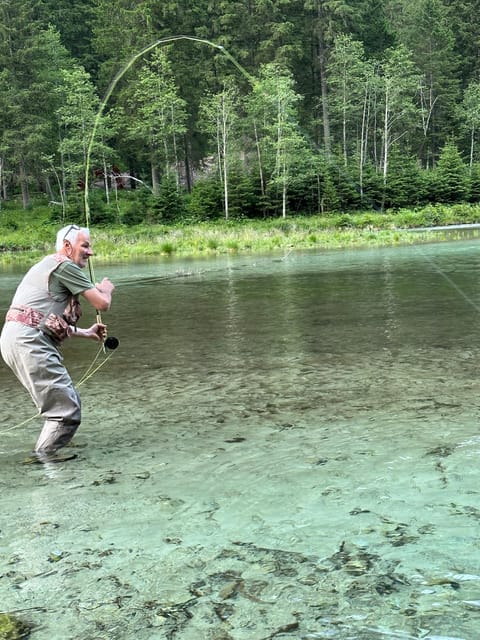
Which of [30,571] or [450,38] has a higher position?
[450,38]

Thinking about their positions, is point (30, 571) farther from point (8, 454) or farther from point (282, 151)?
point (282, 151)

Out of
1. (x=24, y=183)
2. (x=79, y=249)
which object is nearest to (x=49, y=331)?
(x=79, y=249)

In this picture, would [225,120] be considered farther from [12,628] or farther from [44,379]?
[12,628]

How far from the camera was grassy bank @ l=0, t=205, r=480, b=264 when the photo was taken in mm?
31844

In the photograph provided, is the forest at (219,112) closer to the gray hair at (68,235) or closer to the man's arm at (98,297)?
the gray hair at (68,235)

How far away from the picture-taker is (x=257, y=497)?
13.2 feet

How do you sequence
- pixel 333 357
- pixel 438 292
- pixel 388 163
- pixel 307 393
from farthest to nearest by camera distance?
pixel 388 163 → pixel 438 292 → pixel 333 357 → pixel 307 393

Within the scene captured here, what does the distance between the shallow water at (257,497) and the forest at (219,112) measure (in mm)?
33481

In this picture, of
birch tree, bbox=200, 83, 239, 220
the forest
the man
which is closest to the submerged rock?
the man

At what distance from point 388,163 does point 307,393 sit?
49.4m

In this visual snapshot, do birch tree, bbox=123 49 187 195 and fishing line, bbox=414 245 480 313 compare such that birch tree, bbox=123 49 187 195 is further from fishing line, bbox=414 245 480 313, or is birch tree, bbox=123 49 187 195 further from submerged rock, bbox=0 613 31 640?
submerged rock, bbox=0 613 31 640

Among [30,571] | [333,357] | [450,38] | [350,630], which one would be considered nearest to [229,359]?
[333,357]

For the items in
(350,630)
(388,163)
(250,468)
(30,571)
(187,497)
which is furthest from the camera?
(388,163)

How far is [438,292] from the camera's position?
13.2 metres
